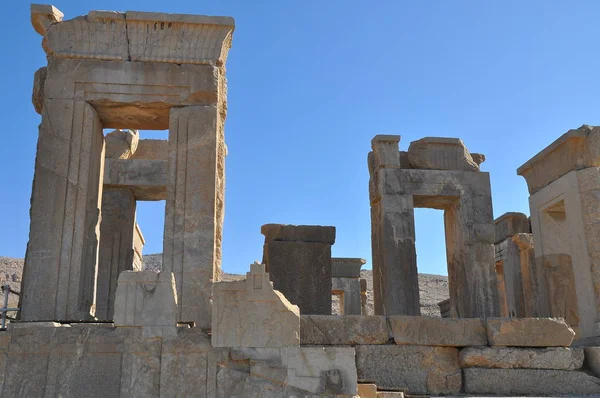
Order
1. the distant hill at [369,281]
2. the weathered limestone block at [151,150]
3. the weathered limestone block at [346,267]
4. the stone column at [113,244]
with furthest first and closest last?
Answer: 1. the distant hill at [369,281]
2. the weathered limestone block at [346,267]
3. the weathered limestone block at [151,150]
4. the stone column at [113,244]

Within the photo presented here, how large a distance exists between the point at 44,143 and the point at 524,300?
414 inches

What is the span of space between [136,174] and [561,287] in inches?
291

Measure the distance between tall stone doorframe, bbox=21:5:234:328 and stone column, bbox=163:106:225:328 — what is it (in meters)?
0.01

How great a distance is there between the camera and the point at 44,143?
24.2ft

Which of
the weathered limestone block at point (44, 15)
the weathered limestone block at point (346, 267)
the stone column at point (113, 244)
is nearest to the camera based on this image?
the weathered limestone block at point (44, 15)

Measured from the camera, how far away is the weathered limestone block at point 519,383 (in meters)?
6.70

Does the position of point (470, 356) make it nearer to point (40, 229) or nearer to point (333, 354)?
point (333, 354)

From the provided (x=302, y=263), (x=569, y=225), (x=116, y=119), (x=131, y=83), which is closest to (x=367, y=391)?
(x=302, y=263)

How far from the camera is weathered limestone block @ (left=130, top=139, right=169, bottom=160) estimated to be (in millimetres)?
12609

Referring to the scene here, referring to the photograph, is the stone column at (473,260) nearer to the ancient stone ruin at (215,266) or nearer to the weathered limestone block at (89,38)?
the ancient stone ruin at (215,266)

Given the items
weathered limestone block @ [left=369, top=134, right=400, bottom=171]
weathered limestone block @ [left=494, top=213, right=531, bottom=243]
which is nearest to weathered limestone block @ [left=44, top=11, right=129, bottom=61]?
weathered limestone block @ [left=369, top=134, right=400, bottom=171]

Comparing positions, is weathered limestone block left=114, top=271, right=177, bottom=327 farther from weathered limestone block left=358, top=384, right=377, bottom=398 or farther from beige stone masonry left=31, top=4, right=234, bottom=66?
beige stone masonry left=31, top=4, right=234, bottom=66

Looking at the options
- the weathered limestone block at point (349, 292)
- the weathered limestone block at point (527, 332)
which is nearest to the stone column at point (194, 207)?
the weathered limestone block at point (527, 332)

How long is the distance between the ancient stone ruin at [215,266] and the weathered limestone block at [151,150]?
0.04 m
